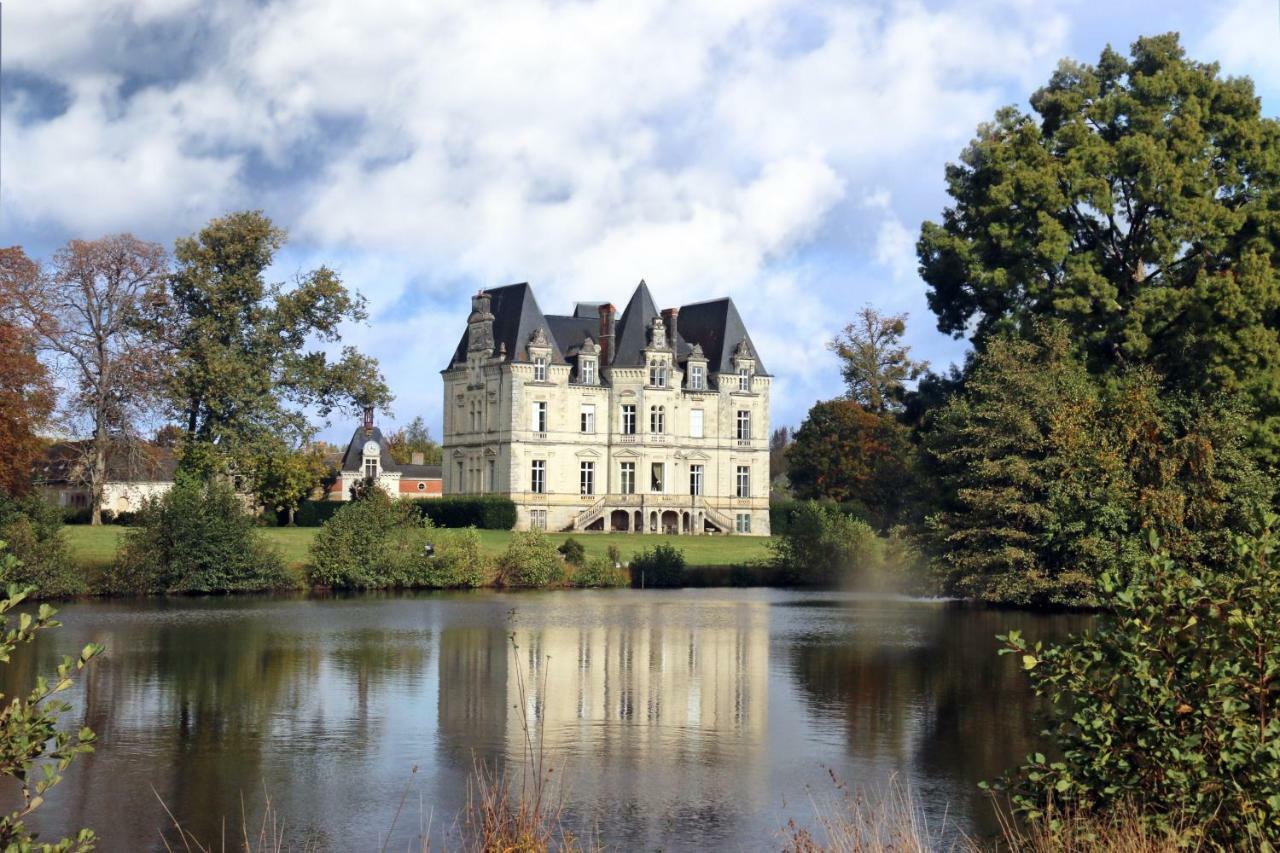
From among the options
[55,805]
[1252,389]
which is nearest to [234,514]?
[1252,389]

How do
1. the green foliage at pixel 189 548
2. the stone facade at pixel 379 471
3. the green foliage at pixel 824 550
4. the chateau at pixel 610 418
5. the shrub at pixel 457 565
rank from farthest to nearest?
the stone facade at pixel 379 471 → the chateau at pixel 610 418 → the green foliage at pixel 824 550 → the shrub at pixel 457 565 → the green foliage at pixel 189 548

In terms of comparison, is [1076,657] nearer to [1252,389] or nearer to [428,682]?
[428,682]

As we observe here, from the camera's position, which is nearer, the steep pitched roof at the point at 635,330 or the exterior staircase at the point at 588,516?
the exterior staircase at the point at 588,516

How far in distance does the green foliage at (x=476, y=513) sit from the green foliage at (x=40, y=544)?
3011cm

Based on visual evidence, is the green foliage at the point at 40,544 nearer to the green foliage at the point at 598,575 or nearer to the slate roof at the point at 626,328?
the green foliage at the point at 598,575

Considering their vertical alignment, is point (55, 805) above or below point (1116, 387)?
below

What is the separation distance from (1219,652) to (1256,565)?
0.54m

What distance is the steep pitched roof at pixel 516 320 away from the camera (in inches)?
2832

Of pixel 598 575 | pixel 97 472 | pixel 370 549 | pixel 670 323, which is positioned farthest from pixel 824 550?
pixel 670 323

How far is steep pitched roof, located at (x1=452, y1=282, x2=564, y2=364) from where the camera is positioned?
7194 cm

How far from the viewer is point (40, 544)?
36375mm

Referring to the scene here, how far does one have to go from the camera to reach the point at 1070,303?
33281 mm

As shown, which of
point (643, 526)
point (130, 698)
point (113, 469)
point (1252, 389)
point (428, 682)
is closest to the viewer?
point (130, 698)

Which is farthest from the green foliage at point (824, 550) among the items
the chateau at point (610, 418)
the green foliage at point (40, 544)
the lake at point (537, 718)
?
the chateau at point (610, 418)
